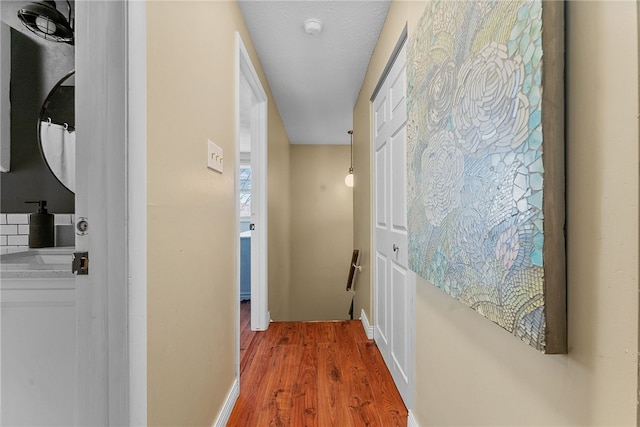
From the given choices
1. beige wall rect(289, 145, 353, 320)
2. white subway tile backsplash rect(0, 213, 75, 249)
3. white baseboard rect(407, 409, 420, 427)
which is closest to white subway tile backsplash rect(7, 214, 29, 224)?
white subway tile backsplash rect(0, 213, 75, 249)

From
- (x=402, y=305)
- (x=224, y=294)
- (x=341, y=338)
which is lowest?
(x=341, y=338)

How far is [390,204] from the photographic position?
1.94 meters

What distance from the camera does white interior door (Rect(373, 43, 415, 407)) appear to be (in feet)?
5.32

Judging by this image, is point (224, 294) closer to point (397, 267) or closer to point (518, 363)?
point (397, 267)

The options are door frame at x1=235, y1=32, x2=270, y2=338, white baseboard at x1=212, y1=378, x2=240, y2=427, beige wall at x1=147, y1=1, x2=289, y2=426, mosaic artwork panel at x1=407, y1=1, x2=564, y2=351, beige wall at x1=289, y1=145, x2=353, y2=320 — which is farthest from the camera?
beige wall at x1=289, y1=145, x2=353, y2=320

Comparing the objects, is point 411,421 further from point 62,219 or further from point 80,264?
point 62,219

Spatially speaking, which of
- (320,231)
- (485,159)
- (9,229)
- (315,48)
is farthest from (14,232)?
(320,231)

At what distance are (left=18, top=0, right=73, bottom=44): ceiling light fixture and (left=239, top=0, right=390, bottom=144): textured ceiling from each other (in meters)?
0.92

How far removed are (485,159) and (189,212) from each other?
97 centimetres

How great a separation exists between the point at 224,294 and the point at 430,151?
1167 millimetres

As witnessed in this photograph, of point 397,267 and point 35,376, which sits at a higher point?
point 397,267

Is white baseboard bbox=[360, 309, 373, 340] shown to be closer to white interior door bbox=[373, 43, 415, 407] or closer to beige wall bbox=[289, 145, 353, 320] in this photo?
white interior door bbox=[373, 43, 415, 407]

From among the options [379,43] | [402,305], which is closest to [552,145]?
[402,305]

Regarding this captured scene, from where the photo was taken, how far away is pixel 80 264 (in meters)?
0.76
